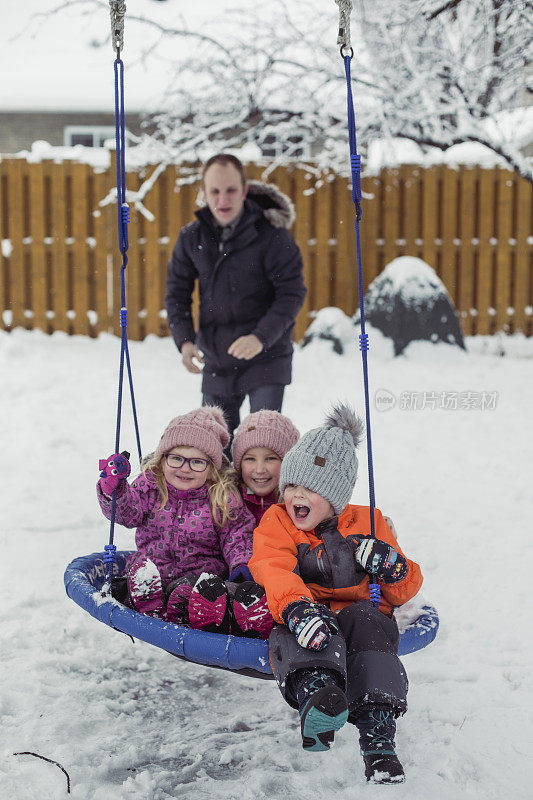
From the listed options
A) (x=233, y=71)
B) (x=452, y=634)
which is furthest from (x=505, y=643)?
(x=233, y=71)

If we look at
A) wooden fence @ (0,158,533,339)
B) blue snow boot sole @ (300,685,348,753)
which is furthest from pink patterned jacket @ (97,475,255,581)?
wooden fence @ (0,158,533,339)

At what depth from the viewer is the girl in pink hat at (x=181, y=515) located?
7.90 ft

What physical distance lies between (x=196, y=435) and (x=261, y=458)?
0.25 m

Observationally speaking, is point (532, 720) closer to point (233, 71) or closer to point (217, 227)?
point (217, 227)

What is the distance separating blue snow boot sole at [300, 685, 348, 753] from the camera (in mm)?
1726

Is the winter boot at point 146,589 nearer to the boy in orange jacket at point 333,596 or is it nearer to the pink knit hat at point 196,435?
the boy in orange jacket at point 333,596

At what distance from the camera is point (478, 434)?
5.85m

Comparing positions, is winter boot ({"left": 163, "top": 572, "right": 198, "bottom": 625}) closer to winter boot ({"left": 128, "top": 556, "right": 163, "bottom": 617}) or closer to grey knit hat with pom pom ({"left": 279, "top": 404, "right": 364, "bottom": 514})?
winter boot ({"left": 128, "top": 556, "right": 163, "bottom": 617})

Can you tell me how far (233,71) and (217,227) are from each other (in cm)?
446

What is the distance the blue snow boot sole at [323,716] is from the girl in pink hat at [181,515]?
2.11 feet

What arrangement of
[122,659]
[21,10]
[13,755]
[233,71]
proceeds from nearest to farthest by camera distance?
[13,755], [122,659], [233,71], [21,10]

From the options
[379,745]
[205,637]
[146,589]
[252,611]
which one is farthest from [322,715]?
[146,589]

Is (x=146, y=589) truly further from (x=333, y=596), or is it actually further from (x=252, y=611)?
(x=333, y=596)

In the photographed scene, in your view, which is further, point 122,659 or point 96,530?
point 96,530
